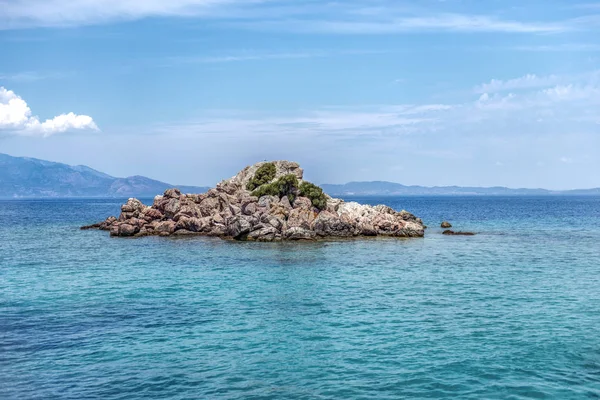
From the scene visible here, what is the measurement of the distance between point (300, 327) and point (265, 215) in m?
55.9

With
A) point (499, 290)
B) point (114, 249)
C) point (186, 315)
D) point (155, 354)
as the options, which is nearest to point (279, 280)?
point (186, 315)

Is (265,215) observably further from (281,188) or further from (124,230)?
(124,230)

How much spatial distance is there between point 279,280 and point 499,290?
1908cm

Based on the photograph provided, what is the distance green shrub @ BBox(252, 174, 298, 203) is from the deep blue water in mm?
36045

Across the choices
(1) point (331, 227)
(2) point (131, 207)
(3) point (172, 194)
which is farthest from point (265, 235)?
(2) point (131, 207)

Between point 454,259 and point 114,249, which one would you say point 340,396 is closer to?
point 454,259

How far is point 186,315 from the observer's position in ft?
126

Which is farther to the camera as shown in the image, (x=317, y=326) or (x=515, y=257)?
(x=515, y=257)

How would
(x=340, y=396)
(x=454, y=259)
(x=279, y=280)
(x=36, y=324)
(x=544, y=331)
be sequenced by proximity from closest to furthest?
1. (x=340, y=396)
2. (x=544, y=331)
3. (x=36, y=324)
4. (x=279, y=280)
5. (x=454, y=259)

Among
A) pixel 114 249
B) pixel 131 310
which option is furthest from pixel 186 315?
pixel 114 249

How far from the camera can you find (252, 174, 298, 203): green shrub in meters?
103

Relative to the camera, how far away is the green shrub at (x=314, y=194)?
10194cm

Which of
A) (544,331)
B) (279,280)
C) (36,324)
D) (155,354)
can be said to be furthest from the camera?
(279,280)

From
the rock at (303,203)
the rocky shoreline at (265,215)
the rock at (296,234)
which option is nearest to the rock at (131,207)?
the rocky shoreline at (265,215)
